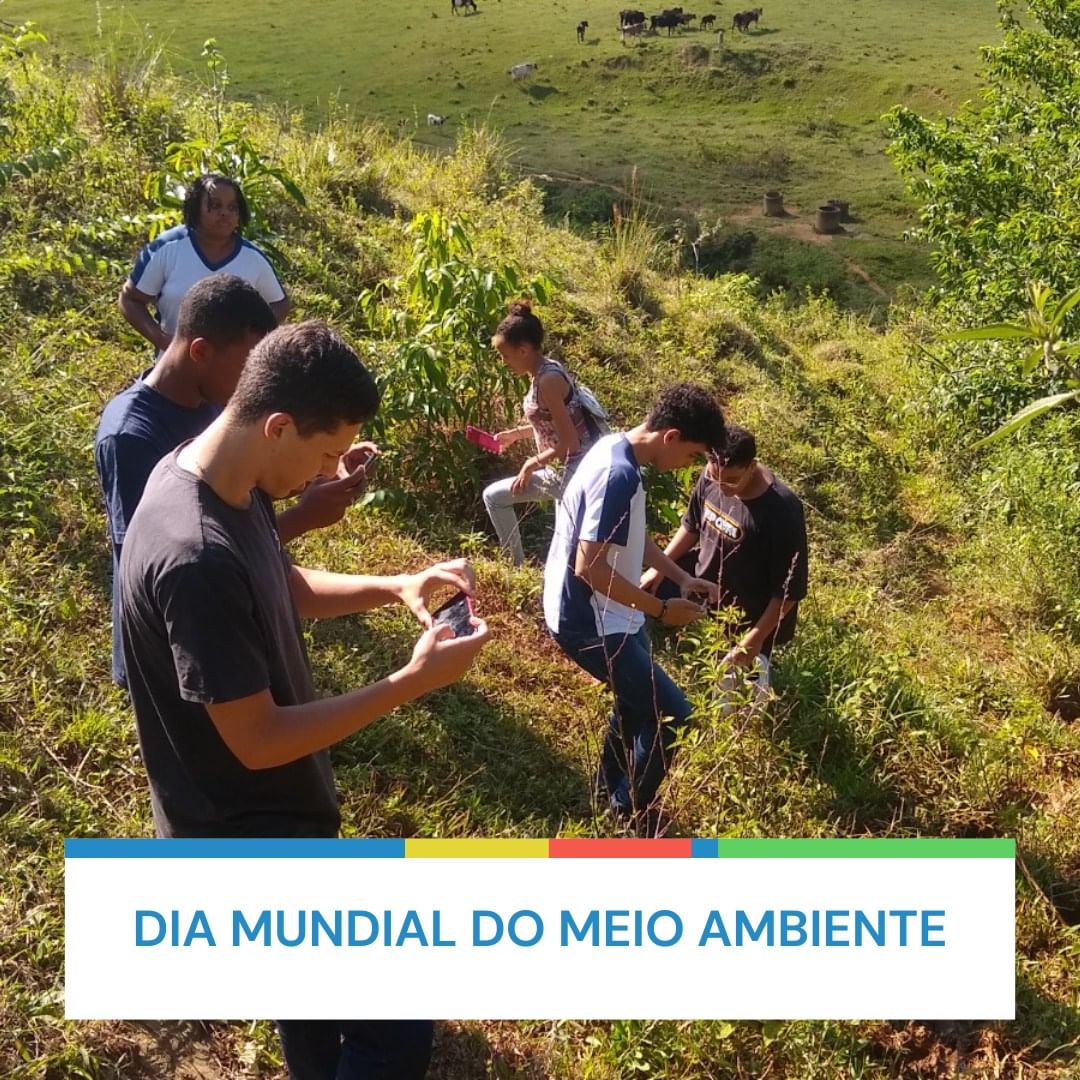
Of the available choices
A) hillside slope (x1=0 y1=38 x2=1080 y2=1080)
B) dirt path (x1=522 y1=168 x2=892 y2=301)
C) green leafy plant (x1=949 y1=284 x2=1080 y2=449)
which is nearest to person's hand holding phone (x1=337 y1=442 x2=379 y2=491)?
hillside slope (x1=0 y1=38 x2=1080 y2=1080)

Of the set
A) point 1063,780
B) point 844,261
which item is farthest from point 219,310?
point 844,261

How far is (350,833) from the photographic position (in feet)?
9.74

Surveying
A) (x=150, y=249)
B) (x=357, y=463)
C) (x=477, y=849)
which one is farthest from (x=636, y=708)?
(x=150, y=249)

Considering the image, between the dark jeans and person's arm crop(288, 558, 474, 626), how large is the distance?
0.82 metres

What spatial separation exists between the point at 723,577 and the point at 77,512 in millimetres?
2638

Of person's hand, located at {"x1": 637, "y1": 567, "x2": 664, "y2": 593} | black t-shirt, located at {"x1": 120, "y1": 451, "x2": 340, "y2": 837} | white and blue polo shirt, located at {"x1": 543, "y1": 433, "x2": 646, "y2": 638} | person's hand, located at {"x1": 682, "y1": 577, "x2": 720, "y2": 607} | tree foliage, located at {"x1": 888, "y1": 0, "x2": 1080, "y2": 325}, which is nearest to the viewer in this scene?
black t-shirt, located at {"x1": 120, "y1": 451, "x2": 340, "y2": 837}

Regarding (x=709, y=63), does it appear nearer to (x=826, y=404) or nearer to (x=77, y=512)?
(x=826, y=404)

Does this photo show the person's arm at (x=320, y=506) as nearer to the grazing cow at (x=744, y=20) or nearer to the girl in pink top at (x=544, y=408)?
the girl in pink top at (x=544, y=408)

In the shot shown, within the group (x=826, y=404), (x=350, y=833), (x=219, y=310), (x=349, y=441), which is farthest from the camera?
(x=826, y=404)

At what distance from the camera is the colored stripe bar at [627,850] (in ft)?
7.76

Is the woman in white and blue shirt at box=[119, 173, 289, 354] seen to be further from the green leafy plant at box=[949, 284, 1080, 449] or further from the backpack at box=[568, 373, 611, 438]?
the green leafy plant at box=[949, 284, 1080, 449]

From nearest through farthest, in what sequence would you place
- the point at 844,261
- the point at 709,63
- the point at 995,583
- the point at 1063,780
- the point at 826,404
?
the point at 1063,780, the point at 995,583, the point at 826,404, the point at 844,261, the point at 709,63

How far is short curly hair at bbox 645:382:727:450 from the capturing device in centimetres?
294

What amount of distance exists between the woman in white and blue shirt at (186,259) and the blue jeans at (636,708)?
174cm
